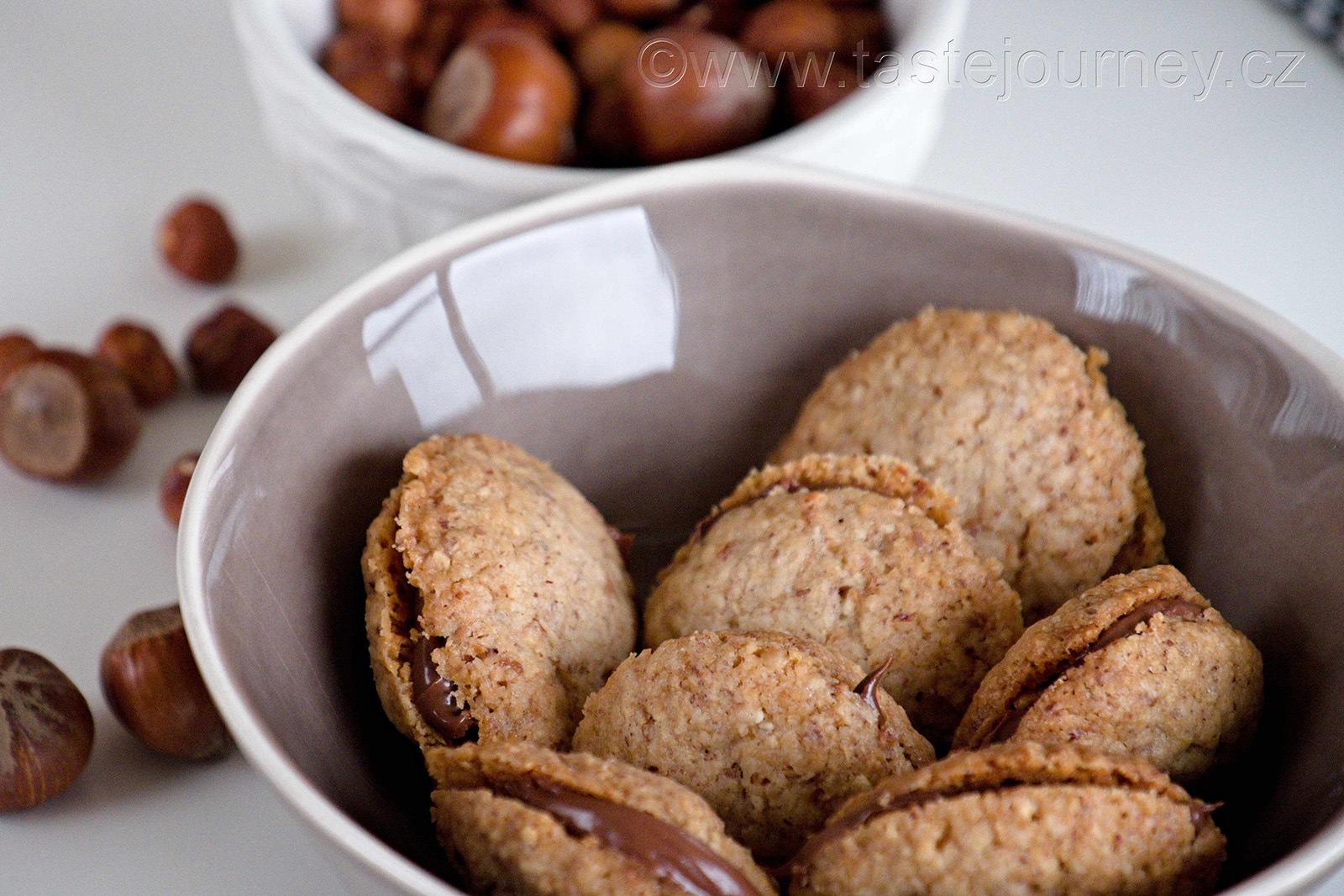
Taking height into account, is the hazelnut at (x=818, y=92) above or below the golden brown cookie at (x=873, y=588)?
above

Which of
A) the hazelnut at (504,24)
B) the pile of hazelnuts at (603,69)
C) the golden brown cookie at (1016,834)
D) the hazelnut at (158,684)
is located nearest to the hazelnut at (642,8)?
the pile of hazelnuts at (603,69)

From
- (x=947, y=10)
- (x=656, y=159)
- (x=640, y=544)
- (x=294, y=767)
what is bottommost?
(x=640, y=544)

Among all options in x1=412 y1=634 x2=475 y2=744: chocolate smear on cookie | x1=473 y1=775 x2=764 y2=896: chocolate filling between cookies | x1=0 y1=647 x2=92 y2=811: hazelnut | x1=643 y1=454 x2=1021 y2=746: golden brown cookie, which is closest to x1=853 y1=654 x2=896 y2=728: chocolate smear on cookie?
x1=643 y1=454 x2=1021 y2=746: golden brown cookie

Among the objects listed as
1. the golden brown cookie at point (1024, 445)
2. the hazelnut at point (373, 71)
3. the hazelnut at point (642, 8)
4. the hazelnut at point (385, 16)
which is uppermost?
the hazelnut at point (642, 8)

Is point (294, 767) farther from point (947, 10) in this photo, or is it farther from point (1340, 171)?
point (1340, 171)

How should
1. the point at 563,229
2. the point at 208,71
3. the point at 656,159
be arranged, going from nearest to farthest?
the point at 563,229, the point at 656,159, the point at 208,71

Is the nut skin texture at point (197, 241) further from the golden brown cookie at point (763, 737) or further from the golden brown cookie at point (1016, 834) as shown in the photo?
the golden brown cookie at point (1016, 834)

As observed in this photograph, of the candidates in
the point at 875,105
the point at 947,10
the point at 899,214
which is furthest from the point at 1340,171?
the point at 899,214

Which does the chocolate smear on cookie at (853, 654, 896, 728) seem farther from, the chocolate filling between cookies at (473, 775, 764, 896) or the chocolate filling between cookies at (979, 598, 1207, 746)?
the chocolate filling between cookies at (473, 775, 764, 896)
